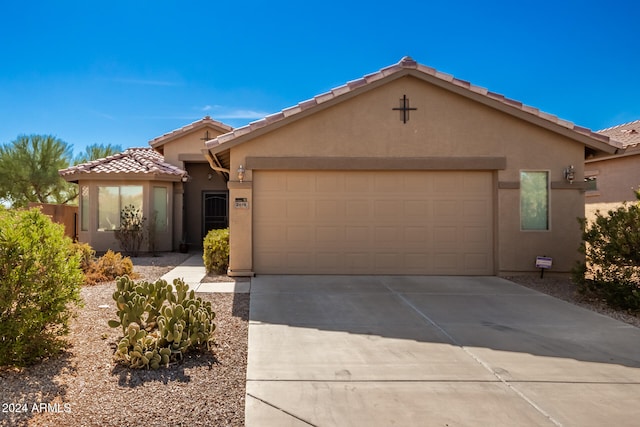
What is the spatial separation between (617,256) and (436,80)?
4968 millimetres

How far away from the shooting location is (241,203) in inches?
352

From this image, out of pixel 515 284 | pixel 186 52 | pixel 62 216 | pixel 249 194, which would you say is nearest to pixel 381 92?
pixel 249 194

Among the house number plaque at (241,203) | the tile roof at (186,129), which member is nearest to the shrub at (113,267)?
the house number plaque at (241,203)

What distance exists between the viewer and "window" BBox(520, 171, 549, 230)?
9195 millimetres

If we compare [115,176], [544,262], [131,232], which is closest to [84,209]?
[115,176]

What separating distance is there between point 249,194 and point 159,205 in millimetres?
6702

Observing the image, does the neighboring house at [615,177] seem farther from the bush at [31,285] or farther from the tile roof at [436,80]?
the bush at [31,285]

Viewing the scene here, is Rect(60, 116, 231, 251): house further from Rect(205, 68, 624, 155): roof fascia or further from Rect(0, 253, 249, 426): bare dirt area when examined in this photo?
Rect(0, 253, 249, 426): bare dirt area

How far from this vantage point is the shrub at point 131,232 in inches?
520

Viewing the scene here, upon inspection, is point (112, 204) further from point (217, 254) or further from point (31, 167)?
point (31, 167)

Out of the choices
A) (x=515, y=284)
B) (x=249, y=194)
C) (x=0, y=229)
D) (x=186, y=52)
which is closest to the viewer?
(x=0, y=229)

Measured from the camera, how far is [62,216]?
1559 centimetres

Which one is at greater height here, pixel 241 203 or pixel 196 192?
pixel 196 192

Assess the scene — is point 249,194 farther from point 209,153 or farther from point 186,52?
point 186,52
